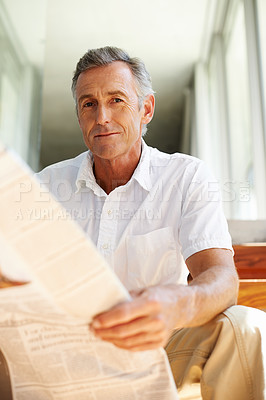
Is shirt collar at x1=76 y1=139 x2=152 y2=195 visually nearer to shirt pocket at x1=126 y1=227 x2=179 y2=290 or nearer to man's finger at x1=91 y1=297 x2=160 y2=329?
shirt pocket at x1=126 y1=227 x2=179 y2=290

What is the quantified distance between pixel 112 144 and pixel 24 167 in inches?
28.2

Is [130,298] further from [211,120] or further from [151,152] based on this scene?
[211,120]

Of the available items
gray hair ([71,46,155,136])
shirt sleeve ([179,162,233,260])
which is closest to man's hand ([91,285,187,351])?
shirt sleeve ([179,162,233,260])

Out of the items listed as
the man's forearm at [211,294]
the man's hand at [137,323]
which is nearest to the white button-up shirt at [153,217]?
the man's forearm at [211,294]

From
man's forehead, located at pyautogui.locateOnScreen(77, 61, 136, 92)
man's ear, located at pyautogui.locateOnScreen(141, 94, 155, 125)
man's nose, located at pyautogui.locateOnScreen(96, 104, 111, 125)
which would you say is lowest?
man's nose, located at pyautogui.locateOnScreen(96, 104, 111, 125)

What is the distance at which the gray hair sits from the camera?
1.19 meters

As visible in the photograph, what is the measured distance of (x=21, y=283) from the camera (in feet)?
1.63

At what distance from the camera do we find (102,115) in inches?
45.7

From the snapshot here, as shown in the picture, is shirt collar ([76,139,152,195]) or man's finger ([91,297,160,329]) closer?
man's finger ([91,297,160,329])

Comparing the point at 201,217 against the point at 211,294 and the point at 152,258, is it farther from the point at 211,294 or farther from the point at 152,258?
the point at 211,294

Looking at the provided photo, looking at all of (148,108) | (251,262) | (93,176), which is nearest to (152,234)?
(93,176)

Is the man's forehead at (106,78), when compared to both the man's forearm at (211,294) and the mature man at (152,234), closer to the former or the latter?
the mature man at (152,234)

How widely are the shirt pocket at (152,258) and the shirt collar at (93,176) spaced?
137mm

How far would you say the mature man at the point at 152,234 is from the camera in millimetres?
616
